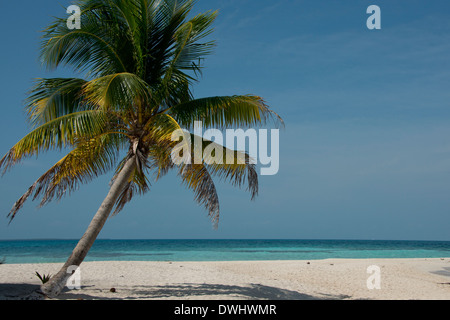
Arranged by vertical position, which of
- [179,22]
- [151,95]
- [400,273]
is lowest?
[400,273]

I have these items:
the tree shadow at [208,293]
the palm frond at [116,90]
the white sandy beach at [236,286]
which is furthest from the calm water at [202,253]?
the palm frond at [116,90]

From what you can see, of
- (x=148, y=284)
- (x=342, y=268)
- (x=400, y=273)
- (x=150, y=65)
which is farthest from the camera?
(x=342, y=268)

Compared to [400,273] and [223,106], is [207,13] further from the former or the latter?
[400,273]

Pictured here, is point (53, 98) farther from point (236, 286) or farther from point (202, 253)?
point (202, 253)

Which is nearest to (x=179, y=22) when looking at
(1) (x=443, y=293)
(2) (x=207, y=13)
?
(2) (x=207, y=13)

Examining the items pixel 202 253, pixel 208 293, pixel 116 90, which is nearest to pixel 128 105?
pixel 116 90

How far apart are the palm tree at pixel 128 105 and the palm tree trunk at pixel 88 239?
0.9 inches

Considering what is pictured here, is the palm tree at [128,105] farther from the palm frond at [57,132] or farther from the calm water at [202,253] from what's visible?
the calm water at [202,253]

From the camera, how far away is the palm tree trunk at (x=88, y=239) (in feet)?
27.4

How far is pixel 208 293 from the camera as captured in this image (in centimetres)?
1003

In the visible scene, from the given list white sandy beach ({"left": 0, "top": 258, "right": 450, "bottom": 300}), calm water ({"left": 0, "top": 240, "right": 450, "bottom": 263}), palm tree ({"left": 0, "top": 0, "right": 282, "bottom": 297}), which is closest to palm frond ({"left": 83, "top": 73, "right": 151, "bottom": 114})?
palm tree ({"left": 0, "top": 0, "right": 282, "bottom": 297})

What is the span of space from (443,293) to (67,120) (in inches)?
430

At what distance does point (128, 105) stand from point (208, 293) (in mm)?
4803

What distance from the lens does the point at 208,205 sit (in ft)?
31.3
